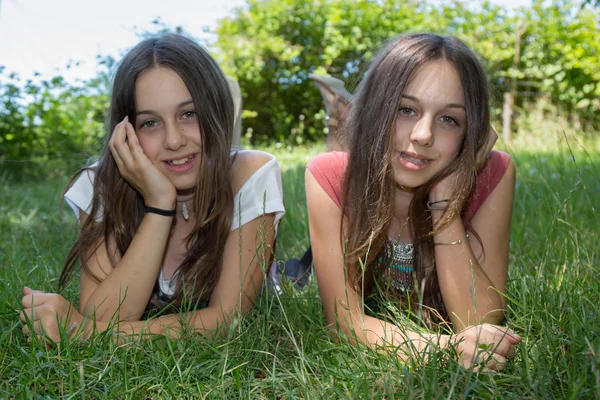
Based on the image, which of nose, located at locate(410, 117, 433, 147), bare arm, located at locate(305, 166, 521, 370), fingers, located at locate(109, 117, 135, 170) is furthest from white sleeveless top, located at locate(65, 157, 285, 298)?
nose, located at locate(410, 117, 433, 147)

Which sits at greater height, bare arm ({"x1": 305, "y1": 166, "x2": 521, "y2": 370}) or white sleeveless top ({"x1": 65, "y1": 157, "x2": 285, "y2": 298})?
white sleeveless top ({"x1": 65, "y1": 157, "x2": 285, "y2": 298})

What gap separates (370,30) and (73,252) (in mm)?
8287

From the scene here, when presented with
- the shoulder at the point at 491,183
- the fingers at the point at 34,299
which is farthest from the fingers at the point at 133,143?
the shoulder at the point at 491,183

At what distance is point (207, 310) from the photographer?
2137mm

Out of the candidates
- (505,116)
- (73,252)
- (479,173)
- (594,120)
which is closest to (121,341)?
(73,252)

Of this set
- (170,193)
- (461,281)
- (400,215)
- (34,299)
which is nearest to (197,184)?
(170,193)

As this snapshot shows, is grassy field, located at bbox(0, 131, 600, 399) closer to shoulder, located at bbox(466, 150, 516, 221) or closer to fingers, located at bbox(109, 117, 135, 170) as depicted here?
shoulder, located at bbox(466, 150, 516, 221)

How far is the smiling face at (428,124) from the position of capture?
215 centimetres

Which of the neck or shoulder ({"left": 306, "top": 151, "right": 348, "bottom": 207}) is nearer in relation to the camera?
shoulder ({"left": 306, "top": 151, "right": 348, "bottom": 207})

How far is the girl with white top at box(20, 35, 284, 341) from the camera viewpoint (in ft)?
7.33

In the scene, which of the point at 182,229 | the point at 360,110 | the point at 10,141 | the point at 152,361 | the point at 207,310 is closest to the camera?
the point at 152,361

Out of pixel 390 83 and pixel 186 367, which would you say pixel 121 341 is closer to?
pixel 186 367

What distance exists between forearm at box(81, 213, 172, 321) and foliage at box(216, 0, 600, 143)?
7.52 m

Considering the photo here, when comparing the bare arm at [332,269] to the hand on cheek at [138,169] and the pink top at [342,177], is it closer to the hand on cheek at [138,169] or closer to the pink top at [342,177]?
the pink top at [342,177]
